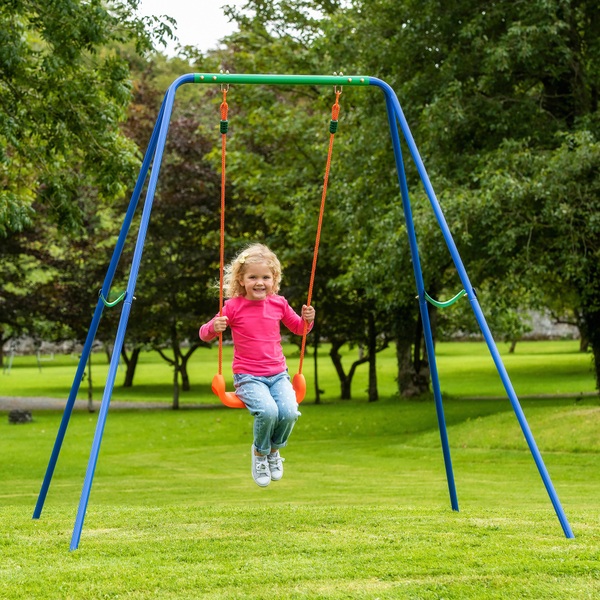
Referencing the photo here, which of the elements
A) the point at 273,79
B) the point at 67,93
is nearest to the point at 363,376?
the point at 67,93

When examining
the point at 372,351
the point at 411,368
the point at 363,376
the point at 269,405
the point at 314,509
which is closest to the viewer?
the point at 269,405

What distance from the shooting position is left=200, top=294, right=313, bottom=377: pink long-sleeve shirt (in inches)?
276

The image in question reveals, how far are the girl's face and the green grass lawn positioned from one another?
1.53 metres

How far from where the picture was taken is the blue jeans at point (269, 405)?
6738 millimetres

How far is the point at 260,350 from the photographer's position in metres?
7.01

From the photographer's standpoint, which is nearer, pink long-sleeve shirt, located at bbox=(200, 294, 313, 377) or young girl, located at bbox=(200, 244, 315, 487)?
young girl, located at bbox=(200, 244, 315, 487)

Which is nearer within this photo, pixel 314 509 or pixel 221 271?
pixel 221 271

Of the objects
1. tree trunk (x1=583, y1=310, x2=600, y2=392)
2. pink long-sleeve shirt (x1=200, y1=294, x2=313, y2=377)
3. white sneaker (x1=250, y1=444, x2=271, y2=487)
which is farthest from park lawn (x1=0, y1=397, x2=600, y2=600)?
tree trunk (x1=583, y1=310, x2=600, y2=392)

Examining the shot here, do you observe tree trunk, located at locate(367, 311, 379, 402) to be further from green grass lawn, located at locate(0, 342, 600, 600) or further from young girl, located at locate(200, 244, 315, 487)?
young girl, located at locate(200, 244, 315, 487)

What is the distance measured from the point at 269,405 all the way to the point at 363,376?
113ft

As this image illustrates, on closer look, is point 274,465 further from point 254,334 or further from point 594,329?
point 594,329

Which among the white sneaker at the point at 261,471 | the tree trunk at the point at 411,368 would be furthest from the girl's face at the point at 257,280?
→ the tree trunk at the point at 411,368

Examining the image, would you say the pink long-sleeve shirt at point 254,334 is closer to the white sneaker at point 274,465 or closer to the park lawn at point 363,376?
the white sneaker at point 274,465

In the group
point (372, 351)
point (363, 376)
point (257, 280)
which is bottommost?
point (363, 376)
